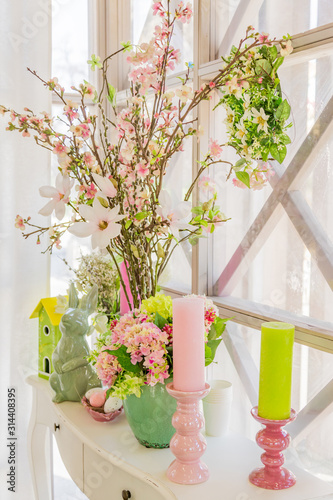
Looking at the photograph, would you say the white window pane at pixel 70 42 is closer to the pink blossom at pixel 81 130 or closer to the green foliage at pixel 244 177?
the pink blossom at pixel 81 130

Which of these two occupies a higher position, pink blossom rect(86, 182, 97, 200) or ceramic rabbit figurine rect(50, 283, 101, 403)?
pink blossom rect(86, 182, 97, 200)

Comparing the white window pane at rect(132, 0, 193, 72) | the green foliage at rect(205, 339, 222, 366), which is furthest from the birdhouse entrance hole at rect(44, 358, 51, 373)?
Answer: the white window pane at rect(132, 0, 193, 72)

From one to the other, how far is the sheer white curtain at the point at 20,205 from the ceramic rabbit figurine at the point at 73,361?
467 mm

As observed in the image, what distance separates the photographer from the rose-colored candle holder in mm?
1017

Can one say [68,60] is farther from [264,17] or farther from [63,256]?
[264,17]

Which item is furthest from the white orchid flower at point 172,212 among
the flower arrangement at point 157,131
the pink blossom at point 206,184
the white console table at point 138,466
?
the white console table at point 138,466

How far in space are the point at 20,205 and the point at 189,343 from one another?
108cm

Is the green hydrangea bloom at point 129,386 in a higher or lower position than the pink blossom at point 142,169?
lower

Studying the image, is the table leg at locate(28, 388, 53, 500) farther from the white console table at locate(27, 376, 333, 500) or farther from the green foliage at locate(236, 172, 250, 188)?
the green foliage at locate(236, 172, 250, 188)

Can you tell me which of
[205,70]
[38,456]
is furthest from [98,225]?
[38,456]

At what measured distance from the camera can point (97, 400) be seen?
4.52 feet

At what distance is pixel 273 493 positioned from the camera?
103cm

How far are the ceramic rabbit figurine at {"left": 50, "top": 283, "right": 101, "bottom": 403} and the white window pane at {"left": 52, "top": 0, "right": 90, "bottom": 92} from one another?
3.35ft

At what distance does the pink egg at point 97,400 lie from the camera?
1.38m
